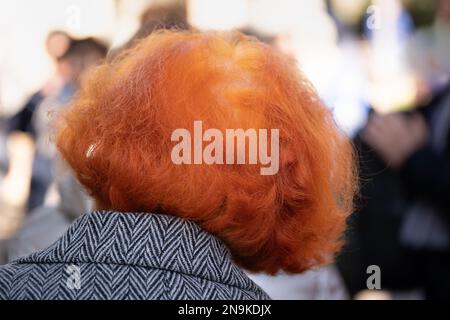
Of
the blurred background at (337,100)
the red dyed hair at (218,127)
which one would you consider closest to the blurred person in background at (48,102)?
the blurred background at (337,100)

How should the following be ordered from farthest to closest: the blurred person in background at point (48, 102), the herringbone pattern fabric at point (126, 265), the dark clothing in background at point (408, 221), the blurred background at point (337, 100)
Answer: the blurred person in background at point (48, 102) < the dark clothing in background at point (408, 221) < the blurred background at point (337, 100) < the herringbone pattern fabric at point (126, 265)

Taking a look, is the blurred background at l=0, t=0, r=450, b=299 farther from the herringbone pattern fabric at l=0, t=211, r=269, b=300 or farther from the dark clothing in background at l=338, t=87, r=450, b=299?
the herringbone pattern fabric at l=0, t=211, r=269, b=300

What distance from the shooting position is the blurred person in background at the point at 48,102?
424cm

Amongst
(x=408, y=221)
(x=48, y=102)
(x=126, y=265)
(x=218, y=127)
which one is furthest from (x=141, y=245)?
(x=48, y=102)

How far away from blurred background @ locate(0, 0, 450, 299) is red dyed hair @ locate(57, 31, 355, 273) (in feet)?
2.47

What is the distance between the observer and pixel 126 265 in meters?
1.42

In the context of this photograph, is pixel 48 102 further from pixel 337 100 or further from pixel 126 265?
pixel 126 265

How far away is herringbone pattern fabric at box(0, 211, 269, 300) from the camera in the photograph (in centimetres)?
140

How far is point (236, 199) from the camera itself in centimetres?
150

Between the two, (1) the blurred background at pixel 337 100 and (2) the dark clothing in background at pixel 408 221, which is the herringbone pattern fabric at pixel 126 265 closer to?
(1) the blurred background at pixel 337 100

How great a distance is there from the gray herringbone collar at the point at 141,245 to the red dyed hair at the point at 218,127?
0.04 m

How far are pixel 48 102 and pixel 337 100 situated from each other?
1621 millimetres
